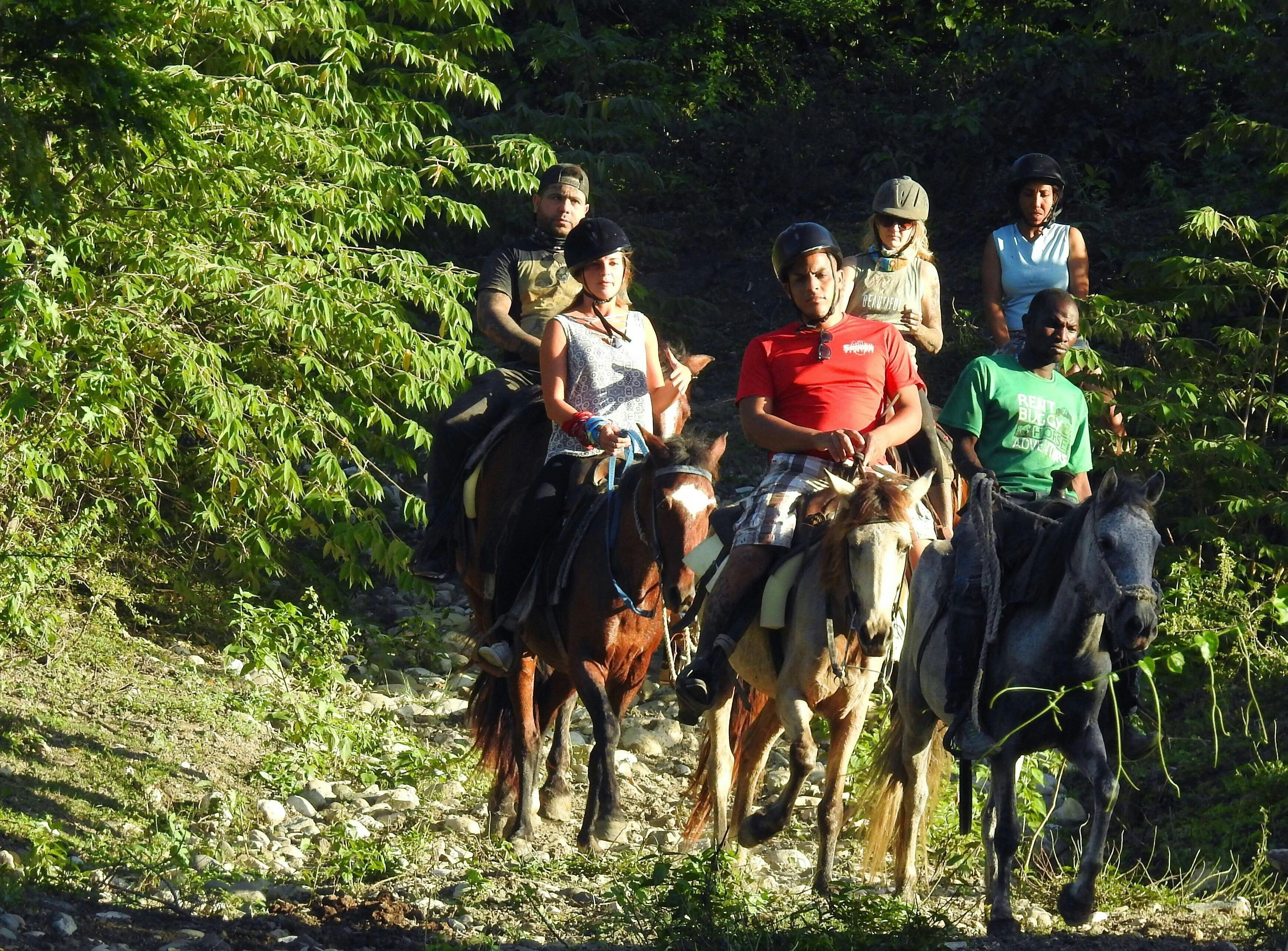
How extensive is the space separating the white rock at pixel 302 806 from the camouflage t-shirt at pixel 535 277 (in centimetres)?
303

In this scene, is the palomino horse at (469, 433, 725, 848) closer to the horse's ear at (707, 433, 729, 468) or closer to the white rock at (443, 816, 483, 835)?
the horse's ear at (707, 433, 729, 468)

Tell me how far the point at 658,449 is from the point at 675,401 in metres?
0.96

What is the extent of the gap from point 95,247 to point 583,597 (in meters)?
4.06

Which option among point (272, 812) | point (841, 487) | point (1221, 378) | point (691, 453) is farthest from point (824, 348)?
point (1221, 378)

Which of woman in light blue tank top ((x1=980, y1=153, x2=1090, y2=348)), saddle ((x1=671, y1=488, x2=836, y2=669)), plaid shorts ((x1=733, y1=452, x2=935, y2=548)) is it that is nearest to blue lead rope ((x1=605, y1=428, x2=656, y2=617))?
saddle ((x1=671, y1=488, x2=836, y2=669))

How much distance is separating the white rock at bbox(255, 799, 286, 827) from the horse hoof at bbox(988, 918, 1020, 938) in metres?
3.74

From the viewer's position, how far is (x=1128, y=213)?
1753 centimetres

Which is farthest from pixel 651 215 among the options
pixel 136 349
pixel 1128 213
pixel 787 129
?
pixel 136 349

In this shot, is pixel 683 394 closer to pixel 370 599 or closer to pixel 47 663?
pixel 47 663

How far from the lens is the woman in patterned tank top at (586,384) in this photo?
27.6ft

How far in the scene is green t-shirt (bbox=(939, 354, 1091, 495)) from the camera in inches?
285

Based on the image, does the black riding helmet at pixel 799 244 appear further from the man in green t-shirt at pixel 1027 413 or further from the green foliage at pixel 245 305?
the green foliage at pixel 245 305

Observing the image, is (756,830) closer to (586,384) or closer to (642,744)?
(586,384)

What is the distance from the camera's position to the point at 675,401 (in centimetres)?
891
